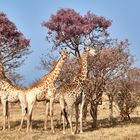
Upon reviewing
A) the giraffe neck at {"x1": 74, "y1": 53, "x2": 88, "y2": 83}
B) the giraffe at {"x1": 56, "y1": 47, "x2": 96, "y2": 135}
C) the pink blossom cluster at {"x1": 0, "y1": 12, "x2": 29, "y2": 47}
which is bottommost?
the giraffe at {"x1": 56, "y1": 47, "x2": 96, "y2": 135}

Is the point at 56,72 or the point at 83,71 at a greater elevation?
the point at 56,72

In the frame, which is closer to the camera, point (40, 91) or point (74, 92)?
point (74, 92)

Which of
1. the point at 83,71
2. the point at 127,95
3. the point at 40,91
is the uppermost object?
the point at 83,71

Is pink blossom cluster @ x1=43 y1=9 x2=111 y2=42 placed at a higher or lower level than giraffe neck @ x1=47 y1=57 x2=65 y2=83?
higher

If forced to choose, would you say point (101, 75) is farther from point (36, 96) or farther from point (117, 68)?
point (36, 96)

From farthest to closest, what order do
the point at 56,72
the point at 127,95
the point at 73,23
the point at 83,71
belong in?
the point at 73,23 → the point at 127,95 → the point at 56,72 → the point at 83,71

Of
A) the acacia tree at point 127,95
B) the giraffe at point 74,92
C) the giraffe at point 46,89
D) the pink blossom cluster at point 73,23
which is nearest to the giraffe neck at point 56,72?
the giraffe at point 46,89

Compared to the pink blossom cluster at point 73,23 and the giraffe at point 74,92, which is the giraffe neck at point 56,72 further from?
the pink blossom cluster at point 73,23

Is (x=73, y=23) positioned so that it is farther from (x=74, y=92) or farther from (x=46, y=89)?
(x=74, y=92)

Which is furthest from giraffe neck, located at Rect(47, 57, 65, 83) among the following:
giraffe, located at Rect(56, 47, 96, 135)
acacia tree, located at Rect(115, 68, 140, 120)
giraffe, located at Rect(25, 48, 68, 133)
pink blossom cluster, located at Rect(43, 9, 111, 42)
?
pink blossom cluster, located at Rect(43, 9, 111, 42)

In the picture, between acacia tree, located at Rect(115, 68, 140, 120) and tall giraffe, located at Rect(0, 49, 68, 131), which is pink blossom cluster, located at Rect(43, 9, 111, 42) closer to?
acacia tree, located at Rect(115, 68, 140, 120)

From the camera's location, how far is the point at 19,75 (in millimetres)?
43875

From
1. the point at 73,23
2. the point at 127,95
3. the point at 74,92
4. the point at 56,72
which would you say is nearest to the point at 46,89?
the point at 56,72

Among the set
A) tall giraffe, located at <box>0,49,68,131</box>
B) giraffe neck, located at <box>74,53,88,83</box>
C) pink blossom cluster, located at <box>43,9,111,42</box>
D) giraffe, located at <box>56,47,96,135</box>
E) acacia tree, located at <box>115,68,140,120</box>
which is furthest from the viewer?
pink blossom cluster, located at <box>43,9,111,42</box>
